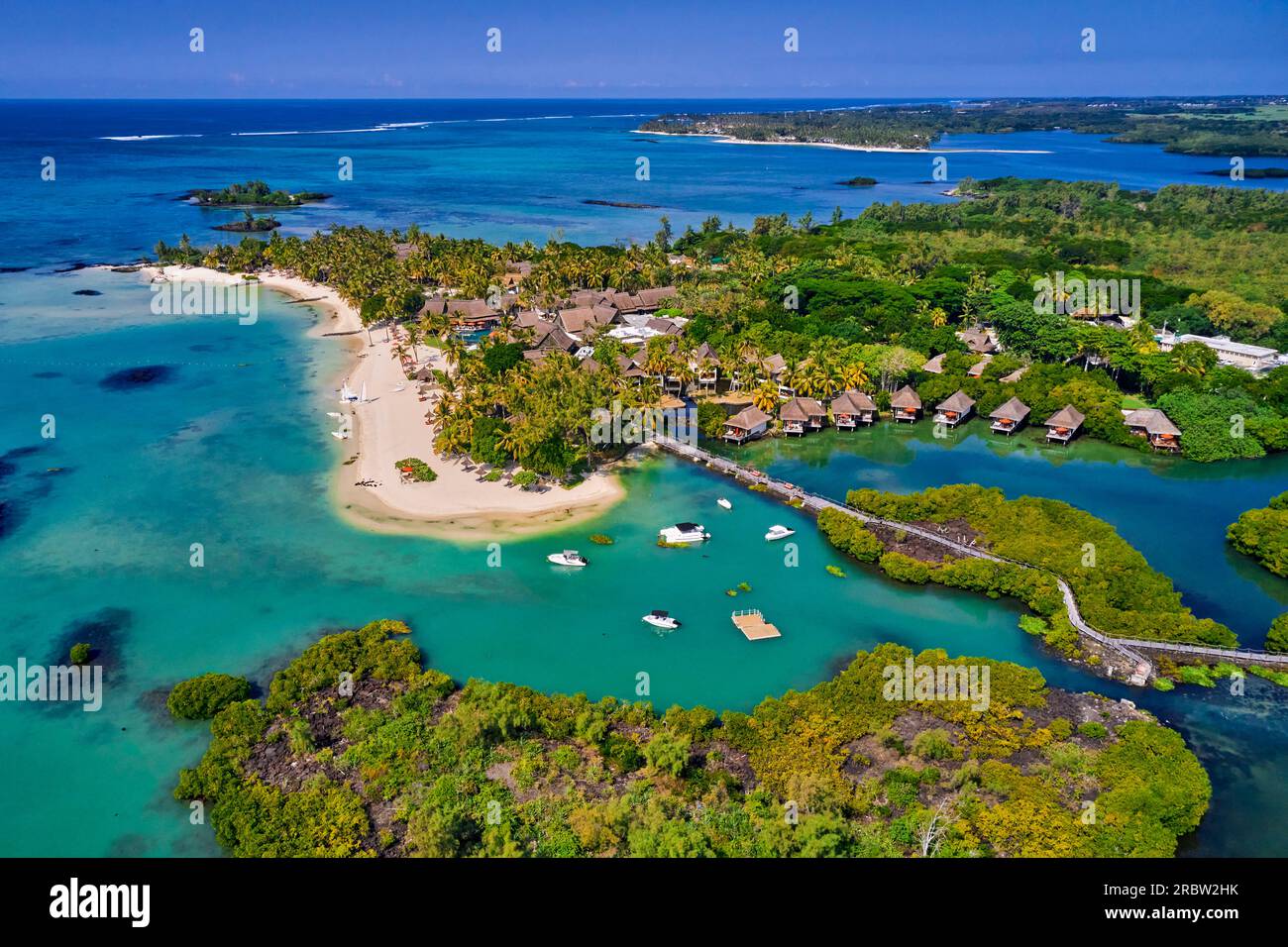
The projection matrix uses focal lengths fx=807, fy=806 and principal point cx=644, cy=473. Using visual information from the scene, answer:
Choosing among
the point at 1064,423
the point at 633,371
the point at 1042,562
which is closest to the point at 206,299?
the point at 633,371

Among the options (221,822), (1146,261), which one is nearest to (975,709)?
(221,822)

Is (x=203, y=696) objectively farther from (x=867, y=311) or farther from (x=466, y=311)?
(x=867, y=311)

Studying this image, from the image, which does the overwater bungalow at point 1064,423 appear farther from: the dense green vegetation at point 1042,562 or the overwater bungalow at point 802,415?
the overwater bungalow at point 802,415

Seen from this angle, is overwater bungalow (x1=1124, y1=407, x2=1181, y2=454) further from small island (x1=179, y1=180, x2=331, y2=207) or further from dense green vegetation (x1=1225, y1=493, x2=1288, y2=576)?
small island (x1=179, y1=180, x2=331, y2=207)

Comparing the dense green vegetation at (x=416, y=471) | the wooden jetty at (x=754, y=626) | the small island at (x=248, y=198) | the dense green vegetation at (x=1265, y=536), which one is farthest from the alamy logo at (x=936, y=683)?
the small island at (x=248, y=198)

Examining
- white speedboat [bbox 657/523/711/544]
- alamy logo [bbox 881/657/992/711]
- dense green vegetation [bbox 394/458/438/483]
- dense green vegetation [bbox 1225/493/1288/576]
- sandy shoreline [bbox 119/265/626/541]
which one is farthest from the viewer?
dense green vegetation [bbox 394/458/438/483]

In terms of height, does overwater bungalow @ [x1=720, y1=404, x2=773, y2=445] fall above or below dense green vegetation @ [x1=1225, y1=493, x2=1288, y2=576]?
above
